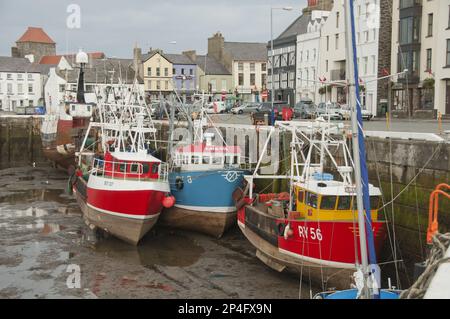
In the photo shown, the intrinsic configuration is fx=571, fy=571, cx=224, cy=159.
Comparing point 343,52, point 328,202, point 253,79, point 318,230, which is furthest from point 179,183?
point 253,79

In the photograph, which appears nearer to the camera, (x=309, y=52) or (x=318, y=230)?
(x=318, y=230)

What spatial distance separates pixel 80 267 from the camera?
15.6 m

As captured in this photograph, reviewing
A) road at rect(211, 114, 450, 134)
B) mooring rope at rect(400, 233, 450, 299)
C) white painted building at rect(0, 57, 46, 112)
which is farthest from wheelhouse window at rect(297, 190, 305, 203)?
white painted building at rect(0, 57, 46, 112)

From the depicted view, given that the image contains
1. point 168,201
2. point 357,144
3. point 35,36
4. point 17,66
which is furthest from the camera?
point 35,36

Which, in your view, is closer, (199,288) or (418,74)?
(199,288)

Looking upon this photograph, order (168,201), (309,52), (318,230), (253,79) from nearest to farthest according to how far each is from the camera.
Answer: (318,230)
(168,201)
(309,52)
(253,79)

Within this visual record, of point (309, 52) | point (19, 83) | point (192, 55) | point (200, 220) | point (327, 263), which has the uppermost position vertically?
point (192, 55)

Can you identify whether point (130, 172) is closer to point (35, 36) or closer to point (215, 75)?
point (215, 75)

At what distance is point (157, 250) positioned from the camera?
57.8ft

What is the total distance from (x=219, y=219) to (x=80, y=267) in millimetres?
5066

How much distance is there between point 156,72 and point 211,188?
5738cm

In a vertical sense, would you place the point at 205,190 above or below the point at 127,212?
above
